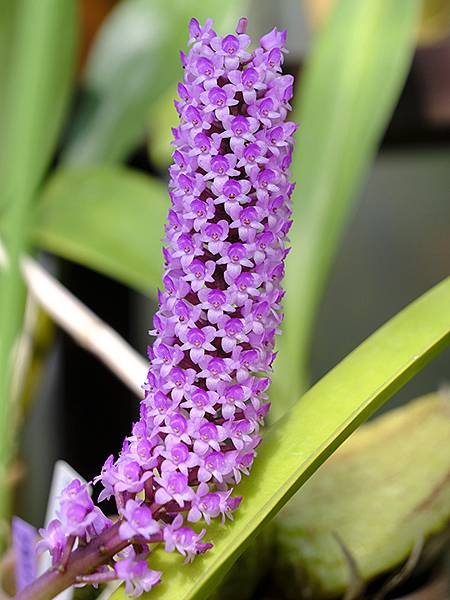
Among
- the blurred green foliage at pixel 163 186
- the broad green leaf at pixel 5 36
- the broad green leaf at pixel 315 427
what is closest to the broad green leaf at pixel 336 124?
the blurred green foliage at pixel 163 186

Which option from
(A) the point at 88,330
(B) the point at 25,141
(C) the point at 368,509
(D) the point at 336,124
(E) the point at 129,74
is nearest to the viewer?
(B) the point at 25,141

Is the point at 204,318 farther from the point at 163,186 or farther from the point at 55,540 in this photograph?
the point at 163,186

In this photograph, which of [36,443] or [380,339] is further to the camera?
[36,443]

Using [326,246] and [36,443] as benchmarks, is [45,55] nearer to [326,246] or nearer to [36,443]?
[326,246]

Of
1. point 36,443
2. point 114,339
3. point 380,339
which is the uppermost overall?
point 380,339

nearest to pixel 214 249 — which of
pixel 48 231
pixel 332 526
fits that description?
pixel 332 526

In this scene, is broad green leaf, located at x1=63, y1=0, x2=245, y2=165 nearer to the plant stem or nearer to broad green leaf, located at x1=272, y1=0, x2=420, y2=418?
broad green leaf, located at x1=272, y1=0, x2=420, y2=418

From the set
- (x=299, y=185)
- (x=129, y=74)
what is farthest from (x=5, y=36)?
(x=299, y=185)
